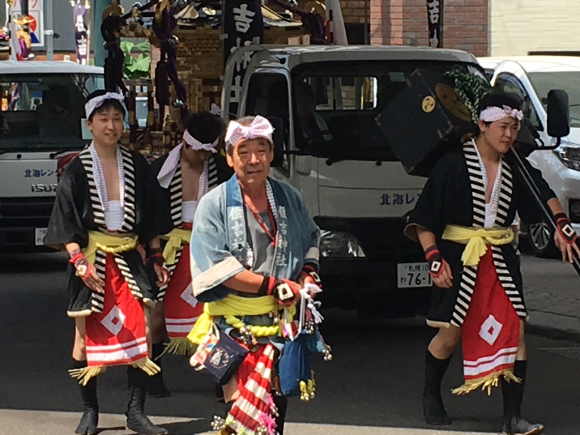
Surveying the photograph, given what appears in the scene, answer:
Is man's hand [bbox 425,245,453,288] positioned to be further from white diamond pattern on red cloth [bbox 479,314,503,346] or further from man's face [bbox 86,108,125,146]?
man's face [bbox 86,108,125,146]

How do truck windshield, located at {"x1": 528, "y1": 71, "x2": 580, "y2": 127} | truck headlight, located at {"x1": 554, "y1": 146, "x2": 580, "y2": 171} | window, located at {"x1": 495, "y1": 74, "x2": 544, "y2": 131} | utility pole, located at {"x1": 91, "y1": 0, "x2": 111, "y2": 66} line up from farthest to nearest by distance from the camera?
utility pole, located at {"x1": 91, "y1": 0, "x2": 111, "y2": 66}, truck windshield, located at {"x1": 528, "y1": 71, "x2": 580, "y2": 127}, window, located at {"x1": 495, "y1": 74, "x2": 544, "y2": 131}, truck headlight, located at {"x1": 554, "y1": 146, "x2": 580, "y2": 171}

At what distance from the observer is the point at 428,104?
23.9 ft

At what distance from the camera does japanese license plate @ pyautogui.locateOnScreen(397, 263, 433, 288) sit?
8.93 m

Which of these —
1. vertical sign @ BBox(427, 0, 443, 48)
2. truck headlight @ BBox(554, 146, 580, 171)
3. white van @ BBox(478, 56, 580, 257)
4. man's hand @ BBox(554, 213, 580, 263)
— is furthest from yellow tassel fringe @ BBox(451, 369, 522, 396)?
vertical sign @ BBox(427, 0, 443, 48)

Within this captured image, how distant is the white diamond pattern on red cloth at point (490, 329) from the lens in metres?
6.65

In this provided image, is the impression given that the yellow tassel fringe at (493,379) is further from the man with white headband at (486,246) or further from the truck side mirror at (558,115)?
the truck side mirror at (558,115)

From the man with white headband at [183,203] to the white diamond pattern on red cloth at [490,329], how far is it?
5.86 ft

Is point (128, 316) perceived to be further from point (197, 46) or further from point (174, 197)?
point (197, 46)

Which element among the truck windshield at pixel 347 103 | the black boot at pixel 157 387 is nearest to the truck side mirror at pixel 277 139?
the black boot at pixel 157 387

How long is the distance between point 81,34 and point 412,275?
29.7 metres

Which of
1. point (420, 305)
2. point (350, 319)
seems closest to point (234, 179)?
point (420, 305)

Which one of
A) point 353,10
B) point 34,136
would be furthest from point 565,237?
point 353,10

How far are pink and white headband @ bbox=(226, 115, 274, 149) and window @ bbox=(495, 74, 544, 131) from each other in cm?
811

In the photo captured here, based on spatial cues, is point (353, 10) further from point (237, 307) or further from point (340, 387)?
point (237, 307)
